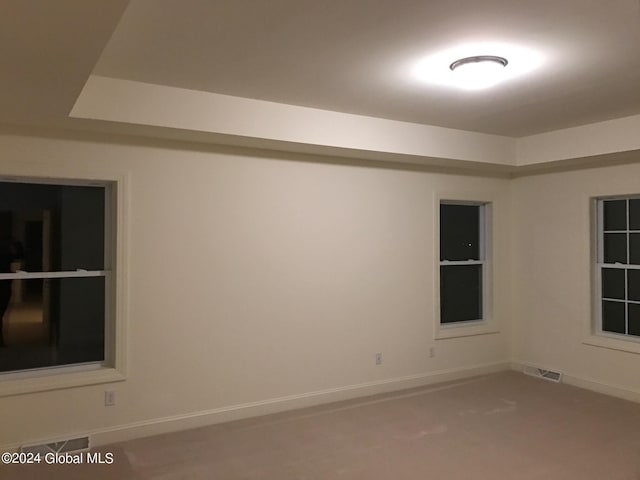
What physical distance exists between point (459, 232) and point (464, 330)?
1126mm

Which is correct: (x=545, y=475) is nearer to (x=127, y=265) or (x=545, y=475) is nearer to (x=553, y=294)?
(x=553, y=294)

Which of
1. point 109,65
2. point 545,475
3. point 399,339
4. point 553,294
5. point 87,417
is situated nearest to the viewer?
point 109,65

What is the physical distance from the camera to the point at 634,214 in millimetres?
5254

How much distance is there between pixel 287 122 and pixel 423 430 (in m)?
2.64

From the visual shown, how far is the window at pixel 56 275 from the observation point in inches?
154

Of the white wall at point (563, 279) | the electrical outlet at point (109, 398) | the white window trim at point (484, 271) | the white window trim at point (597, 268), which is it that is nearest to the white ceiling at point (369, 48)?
the white wall at point (563, 279)

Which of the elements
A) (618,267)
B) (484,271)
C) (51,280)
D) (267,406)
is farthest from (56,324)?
(618,267)

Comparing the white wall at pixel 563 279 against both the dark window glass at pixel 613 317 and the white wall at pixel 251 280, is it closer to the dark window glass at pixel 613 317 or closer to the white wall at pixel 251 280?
the dark window glass at pixel 613 317

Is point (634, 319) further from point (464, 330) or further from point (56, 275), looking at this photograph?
point (56, 275)

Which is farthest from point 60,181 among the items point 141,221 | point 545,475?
point 545,475

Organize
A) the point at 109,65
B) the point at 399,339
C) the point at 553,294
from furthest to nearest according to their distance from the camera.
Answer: the point at 553,294
the point at 399,339
the point at 109,65

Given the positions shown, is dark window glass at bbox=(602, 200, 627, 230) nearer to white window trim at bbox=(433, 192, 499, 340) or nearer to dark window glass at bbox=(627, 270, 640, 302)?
dark window glass at bbox=(627, 270, 640, 302)

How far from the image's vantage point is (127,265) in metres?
4.01

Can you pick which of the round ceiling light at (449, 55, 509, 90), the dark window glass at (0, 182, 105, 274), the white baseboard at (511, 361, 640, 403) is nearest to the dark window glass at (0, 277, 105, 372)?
the dark window glass at (0, 182, 105, 274)
